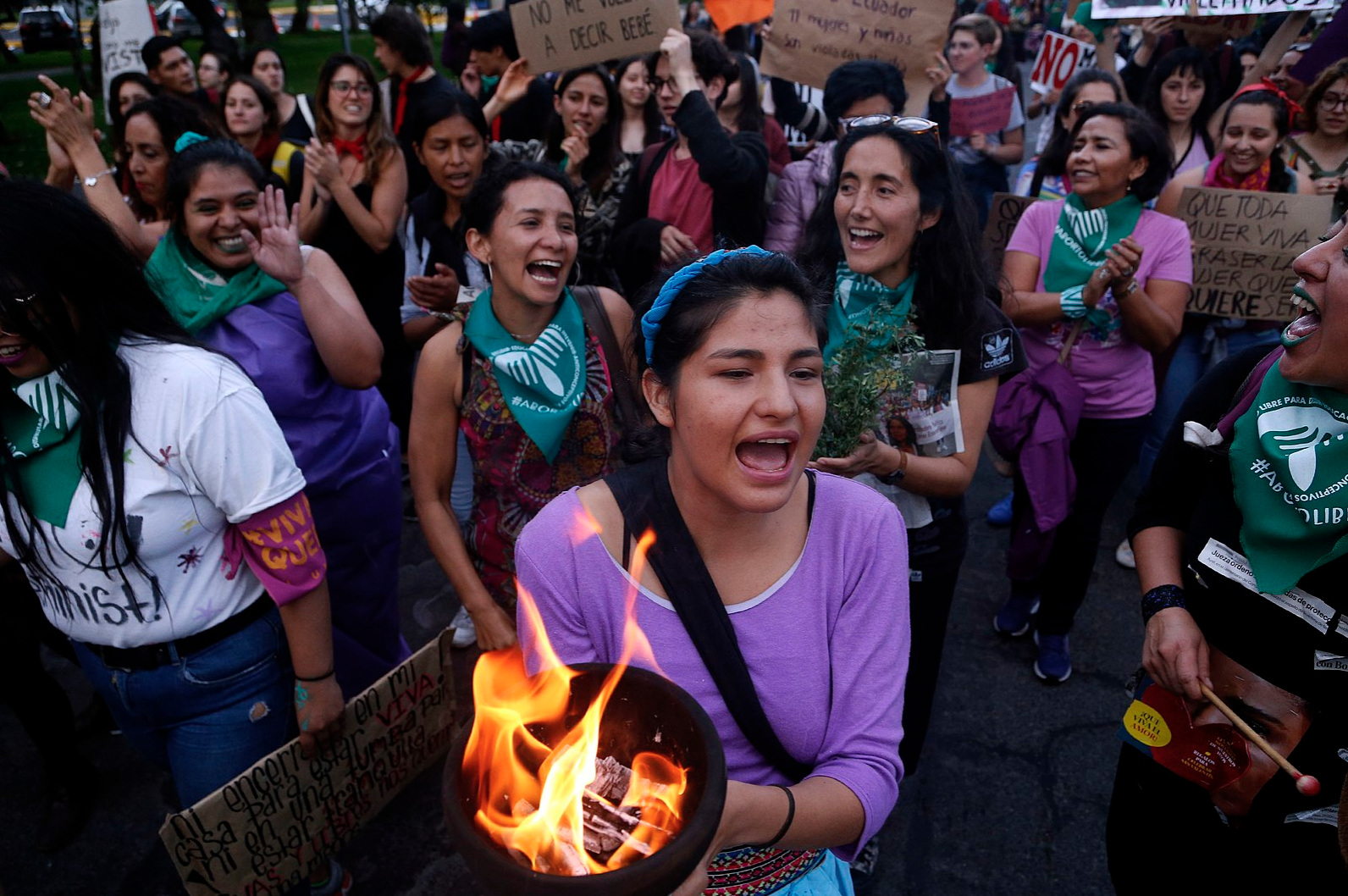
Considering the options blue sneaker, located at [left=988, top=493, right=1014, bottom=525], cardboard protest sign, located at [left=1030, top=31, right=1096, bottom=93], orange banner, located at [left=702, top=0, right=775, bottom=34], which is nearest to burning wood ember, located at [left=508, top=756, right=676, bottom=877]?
blue sneaker, located at [left=988, top=493, right=1014, bottom=525]

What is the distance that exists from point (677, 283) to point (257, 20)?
1988cm

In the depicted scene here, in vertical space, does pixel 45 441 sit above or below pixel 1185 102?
below

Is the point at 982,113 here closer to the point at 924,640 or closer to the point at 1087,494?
the point at 1087,494

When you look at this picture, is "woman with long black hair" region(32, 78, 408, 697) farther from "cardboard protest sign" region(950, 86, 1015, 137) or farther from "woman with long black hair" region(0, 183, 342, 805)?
"cardboard protest sign" region(950, 86, 1015, 137)

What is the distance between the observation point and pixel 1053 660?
377 centimetres

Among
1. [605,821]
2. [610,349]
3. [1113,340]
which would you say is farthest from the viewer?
[1113,340]

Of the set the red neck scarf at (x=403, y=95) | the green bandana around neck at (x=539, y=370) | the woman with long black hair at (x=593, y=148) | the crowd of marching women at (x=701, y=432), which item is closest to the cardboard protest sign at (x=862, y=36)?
the crowd of marching women at (x=701, y=432)

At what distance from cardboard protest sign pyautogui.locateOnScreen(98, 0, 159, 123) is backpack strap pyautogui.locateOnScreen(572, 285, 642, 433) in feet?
16.1

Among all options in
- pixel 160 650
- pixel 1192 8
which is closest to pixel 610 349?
pixel 160 650

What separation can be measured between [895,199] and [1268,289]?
251 centimetres

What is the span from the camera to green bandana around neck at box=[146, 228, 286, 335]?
269 cm

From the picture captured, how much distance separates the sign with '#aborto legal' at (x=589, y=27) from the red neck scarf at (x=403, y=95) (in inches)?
55.9

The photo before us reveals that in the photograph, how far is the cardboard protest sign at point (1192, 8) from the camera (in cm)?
454

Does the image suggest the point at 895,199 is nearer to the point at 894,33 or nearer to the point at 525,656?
the point at 525,656
